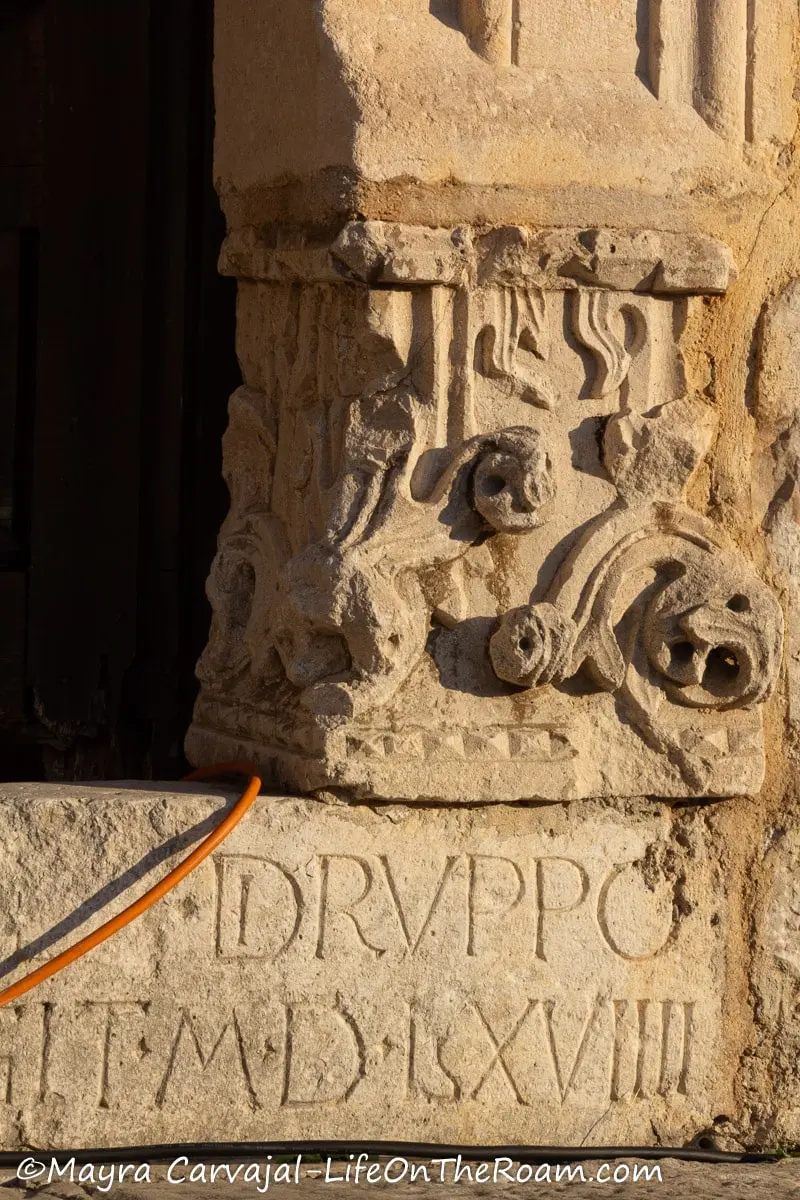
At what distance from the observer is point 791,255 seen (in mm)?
3377

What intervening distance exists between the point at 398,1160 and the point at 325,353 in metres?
1.31

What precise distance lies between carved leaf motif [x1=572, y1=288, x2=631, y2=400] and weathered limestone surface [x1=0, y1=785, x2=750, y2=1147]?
70 centimetres

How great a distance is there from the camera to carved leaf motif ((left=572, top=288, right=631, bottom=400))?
3201 millimetres

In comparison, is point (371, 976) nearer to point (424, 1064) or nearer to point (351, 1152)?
point (424, 1064)

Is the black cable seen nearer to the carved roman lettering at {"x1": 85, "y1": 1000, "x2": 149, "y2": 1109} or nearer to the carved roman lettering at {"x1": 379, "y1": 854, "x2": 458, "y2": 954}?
the carved roman lettering at {"x1": 85, "y1": 1000, "x2": 149, "y2": 1109}

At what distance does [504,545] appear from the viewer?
3207 mm

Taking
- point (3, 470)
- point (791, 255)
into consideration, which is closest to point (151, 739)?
point (3, 470)

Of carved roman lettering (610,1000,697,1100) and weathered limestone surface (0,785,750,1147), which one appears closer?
weathered limestone surface (0,785,750,1147)

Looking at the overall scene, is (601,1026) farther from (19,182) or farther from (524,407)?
(19,182)

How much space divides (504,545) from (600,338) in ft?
1.22

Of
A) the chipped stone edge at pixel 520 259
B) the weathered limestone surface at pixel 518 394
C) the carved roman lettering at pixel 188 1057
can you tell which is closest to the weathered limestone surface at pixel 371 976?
the carved roman lettering at pixel 188 1057

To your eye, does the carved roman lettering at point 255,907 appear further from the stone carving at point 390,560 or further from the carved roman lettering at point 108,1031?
the stone carving at point 390,560

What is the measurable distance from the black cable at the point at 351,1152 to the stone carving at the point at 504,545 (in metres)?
0.57

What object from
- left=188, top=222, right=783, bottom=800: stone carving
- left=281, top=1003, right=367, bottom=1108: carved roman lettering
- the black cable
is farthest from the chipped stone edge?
the black cable
